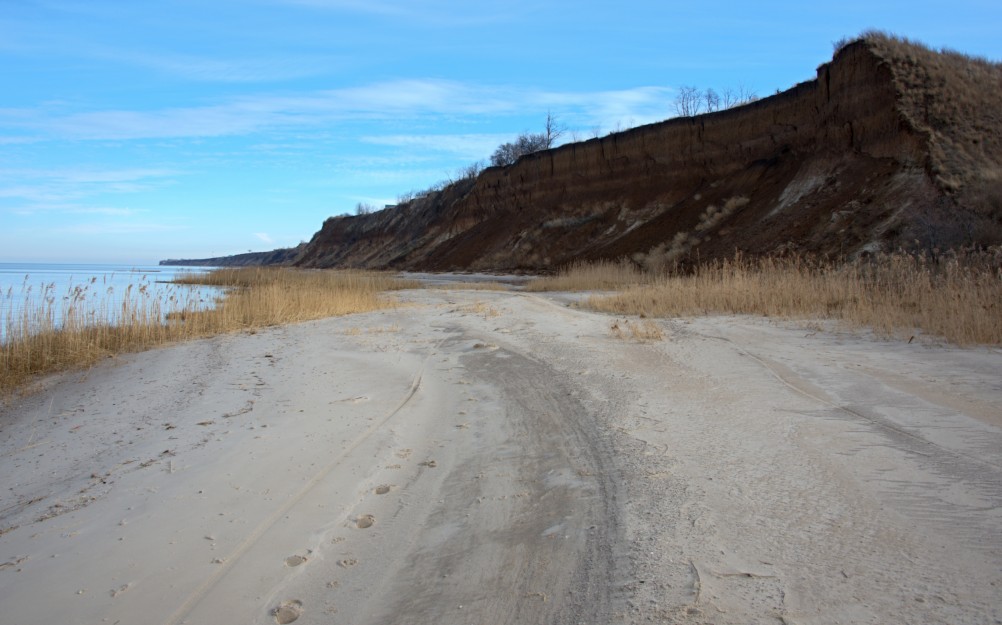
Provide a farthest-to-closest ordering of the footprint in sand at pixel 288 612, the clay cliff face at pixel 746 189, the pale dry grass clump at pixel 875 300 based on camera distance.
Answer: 1. the clay cliff face at pixel 746 189
2. the pale dry grass clump at pixel 875 300
3. the footprint in sand at pixel 288 612

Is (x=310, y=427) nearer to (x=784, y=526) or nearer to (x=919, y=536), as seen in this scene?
(x=784, y=526)

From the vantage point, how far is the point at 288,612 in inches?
95.0

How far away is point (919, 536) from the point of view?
2.67 m

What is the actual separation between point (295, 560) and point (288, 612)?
0.39 meters

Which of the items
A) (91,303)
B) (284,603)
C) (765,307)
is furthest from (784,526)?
(91,303)

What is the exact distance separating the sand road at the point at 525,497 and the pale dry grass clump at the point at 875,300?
60.6 inches

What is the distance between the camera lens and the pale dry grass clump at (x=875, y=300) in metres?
7.86

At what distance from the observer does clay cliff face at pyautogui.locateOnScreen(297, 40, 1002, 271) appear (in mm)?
19062

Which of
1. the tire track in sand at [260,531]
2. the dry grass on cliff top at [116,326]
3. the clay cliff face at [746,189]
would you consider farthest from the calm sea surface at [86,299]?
the clay cliff face at [746,189]

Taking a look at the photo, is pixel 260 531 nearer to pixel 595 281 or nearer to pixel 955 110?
pixel 595 281

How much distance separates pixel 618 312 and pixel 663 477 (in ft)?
32.5

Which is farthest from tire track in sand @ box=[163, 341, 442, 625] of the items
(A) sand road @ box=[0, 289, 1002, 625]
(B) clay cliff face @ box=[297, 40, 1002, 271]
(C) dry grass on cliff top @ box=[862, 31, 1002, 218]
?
(C) dry grass on cliff top @ box=[862, 31, 1002, 218]

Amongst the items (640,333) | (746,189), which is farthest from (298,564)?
(746,189)

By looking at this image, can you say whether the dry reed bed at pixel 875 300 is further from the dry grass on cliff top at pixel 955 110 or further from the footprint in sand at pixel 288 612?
the footprint in sand at pixel 288 612
